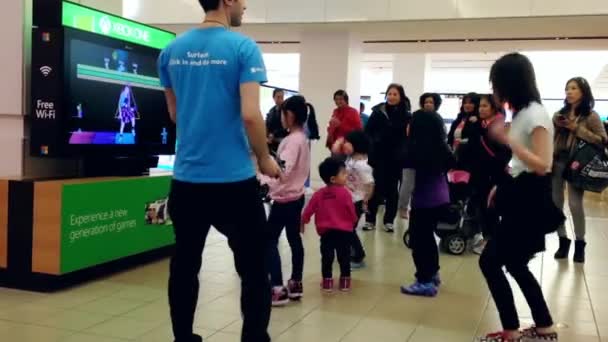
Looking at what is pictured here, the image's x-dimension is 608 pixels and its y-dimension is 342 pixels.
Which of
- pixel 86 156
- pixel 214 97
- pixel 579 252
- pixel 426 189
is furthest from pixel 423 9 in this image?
pixel 214 97

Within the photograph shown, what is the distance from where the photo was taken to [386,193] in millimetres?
6789

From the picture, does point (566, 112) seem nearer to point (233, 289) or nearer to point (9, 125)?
point (233, 289)

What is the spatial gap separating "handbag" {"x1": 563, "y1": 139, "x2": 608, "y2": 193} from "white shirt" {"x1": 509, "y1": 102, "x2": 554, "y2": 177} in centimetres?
246

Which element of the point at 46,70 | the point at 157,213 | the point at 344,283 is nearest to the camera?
the point at 46,70

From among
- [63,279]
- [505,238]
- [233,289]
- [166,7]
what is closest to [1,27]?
[63,279]

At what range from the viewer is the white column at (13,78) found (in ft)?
13.2

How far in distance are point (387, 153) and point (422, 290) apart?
3.02 meters

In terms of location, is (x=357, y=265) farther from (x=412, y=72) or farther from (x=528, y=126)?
(x=412, y=72)

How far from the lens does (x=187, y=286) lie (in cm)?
233

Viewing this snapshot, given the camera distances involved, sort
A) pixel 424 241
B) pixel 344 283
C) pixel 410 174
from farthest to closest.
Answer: pixel 410 174
pixel 344 283
pixel 424 241

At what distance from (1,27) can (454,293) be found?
3.52 m

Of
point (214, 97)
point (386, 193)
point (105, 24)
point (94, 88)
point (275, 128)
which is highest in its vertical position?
point (105, 24)

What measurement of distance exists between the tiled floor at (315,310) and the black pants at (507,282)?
307 millimetres

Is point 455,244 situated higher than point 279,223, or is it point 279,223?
point 279,223
